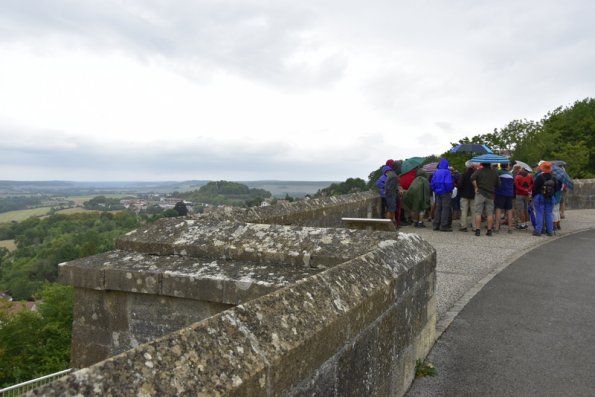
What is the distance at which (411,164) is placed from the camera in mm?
11383

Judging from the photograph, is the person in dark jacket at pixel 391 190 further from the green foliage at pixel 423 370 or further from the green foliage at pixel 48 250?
the green foliage at pixel 48 250

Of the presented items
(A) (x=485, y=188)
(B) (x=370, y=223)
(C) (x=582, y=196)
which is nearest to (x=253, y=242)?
(B) (x=370, y=223)

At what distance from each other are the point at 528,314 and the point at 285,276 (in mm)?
3365

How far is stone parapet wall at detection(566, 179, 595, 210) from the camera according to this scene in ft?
58.1

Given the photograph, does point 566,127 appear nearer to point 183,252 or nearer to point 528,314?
point 528,314

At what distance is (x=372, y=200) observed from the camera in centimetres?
1072

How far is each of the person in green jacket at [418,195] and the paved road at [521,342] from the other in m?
4.09

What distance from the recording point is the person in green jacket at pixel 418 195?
10.8m

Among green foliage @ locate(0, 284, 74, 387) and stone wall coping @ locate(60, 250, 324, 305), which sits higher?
stone wall coping @ locate(60, 250, 324, 305)

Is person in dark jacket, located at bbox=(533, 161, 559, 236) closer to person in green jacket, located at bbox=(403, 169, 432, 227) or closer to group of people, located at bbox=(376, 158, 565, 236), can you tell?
group of people, located at bbox=(376, 158, 565, 236)

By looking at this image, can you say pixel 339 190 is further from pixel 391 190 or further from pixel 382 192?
pixel 391 190

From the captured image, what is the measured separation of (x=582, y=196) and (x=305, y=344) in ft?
63.3

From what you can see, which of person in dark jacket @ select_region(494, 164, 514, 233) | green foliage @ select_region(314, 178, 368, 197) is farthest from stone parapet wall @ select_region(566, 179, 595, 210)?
person in dark jacket @ select_region(494, 164, 514, 233)

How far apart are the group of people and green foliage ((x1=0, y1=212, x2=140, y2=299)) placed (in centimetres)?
3731
